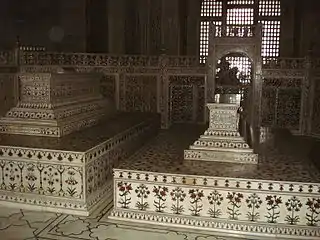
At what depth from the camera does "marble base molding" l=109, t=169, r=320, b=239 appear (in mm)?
3326

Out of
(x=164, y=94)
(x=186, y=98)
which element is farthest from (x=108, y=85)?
(x=186, y=98)

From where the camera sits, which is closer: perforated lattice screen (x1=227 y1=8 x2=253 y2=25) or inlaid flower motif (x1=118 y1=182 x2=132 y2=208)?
inlaid flower motif (x1=118 y1=182 x2=132 y2=208)

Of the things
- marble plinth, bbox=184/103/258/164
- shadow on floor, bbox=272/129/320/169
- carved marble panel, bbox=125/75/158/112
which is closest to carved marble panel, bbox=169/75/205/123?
carved marble panel, bbox=125/75/158/112

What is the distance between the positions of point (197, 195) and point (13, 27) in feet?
25.4

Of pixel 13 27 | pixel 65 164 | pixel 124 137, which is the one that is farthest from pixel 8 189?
pixel 13 27

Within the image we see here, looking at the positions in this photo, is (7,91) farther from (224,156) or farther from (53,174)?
(224,156)

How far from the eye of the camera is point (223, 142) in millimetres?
3990

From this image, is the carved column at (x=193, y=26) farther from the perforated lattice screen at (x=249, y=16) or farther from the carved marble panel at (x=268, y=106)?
the carved marble panel at (x=268, y=106)

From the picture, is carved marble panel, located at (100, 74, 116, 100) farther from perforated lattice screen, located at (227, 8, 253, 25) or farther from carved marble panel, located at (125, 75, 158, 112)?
perforated lattice screen, located at (227, 8, 253, 25)

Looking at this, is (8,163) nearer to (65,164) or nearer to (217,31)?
(65,164)

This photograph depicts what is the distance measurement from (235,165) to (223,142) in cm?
27

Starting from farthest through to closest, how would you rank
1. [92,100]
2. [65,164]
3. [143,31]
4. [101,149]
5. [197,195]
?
[143,31]
[92,100]
[101,149]
[65,164]
[197,195]

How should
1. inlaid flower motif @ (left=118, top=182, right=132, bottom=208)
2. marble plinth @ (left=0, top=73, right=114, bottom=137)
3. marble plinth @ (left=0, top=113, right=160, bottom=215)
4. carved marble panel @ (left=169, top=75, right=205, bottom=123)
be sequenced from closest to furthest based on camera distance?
inlaid flower motif @ (left=118, top=182, right=132, bottom=208) → marble plinth @ (left=0, top=113, right=160, bottom=215) → marble plinth @ (left=0, top=73, right=114, bottom=137) → carved marble panel @ (left=169, top=75, right=205, bottom=123)

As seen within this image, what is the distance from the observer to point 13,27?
970 cm
